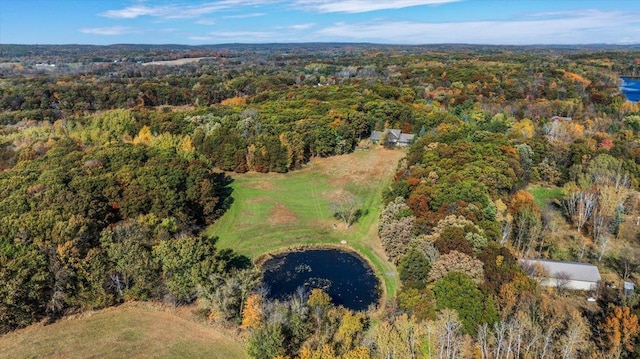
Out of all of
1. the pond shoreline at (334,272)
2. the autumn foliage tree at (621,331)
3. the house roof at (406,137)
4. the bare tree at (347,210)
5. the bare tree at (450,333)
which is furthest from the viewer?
the house roof at (406,137)

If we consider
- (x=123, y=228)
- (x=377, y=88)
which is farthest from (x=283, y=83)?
(x=123, y=228)

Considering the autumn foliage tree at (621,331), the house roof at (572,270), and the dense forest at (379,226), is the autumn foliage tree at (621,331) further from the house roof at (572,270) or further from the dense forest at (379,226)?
the house roof at (572,270)

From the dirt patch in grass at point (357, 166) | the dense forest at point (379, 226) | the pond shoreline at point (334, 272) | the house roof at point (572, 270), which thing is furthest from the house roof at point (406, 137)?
the house roof at point (572, 270)

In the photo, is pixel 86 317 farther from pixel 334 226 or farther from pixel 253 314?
pixel 334 226

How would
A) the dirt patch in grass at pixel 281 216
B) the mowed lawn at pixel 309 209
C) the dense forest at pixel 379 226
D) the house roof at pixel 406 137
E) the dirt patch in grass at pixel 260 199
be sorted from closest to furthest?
the dense forest at pixel 379 226
the mowed lawn at pixel 309 209
the dirt patch in grass at pixel 281 216
the dirt patch in grass at pixel 260 199
the house roof at pixel 406 137

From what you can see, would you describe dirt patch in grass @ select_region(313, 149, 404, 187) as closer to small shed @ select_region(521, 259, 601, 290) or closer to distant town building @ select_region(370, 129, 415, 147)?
distant town building @ select_region(370, 129, 415, 147)

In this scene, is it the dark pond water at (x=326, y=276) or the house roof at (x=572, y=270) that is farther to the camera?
the dark pond water at (x=326, y=276)
